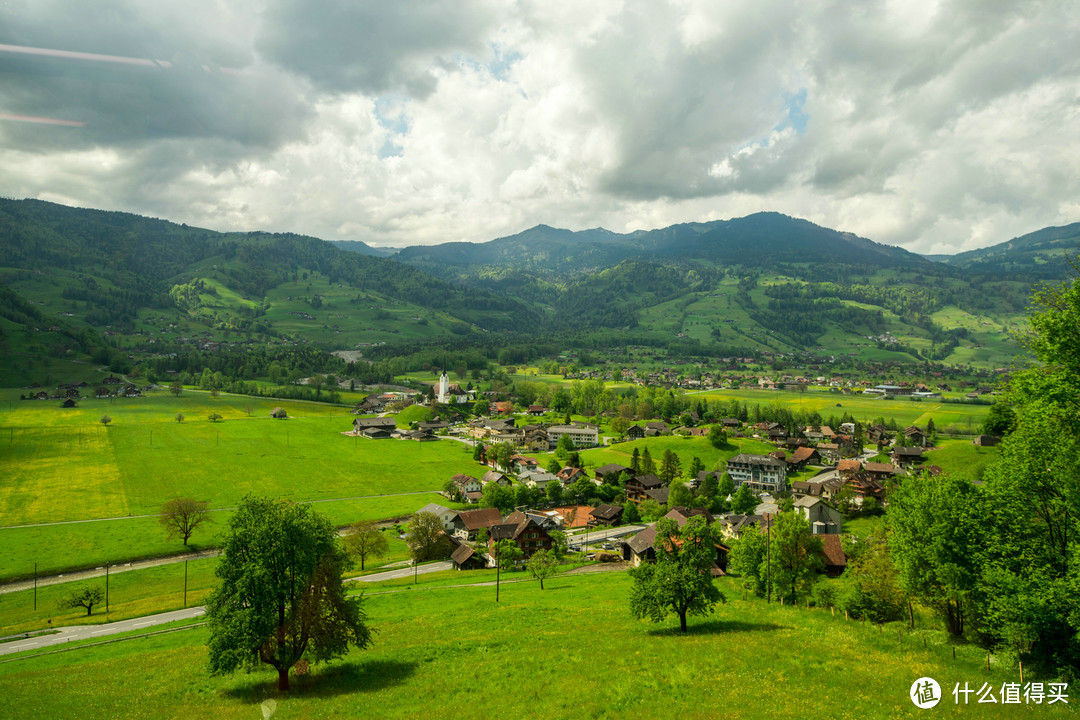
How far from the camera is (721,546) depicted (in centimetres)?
5012

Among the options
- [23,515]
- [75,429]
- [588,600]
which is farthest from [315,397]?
[588,600]

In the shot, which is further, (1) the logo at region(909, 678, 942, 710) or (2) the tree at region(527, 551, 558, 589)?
(2) the tree at region(527, 551, 558, 589)

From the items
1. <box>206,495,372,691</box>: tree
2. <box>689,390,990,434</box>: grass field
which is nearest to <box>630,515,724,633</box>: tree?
<box>206,495,372,691</box>: tree

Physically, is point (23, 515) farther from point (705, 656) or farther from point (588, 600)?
point (705, 656)

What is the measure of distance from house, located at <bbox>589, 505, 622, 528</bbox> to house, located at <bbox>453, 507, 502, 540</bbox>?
42.6ft

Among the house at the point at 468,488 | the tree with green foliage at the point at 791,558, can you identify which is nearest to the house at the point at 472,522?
the house at the point at 468,488

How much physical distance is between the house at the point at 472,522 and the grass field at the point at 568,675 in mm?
33881

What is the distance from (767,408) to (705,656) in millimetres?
126214

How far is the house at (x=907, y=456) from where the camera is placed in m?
82.4

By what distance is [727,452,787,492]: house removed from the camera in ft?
273

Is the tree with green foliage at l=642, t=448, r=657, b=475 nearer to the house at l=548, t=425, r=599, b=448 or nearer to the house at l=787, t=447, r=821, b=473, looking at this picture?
the house at l=787, t=447, r=821, b=473

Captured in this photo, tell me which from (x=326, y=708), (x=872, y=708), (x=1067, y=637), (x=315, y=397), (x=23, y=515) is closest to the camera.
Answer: (x=872, y=708)

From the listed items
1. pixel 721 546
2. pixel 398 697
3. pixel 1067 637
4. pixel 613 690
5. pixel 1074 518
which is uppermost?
pixel 1074 518

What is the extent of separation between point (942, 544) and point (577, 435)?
98512 millimetres
